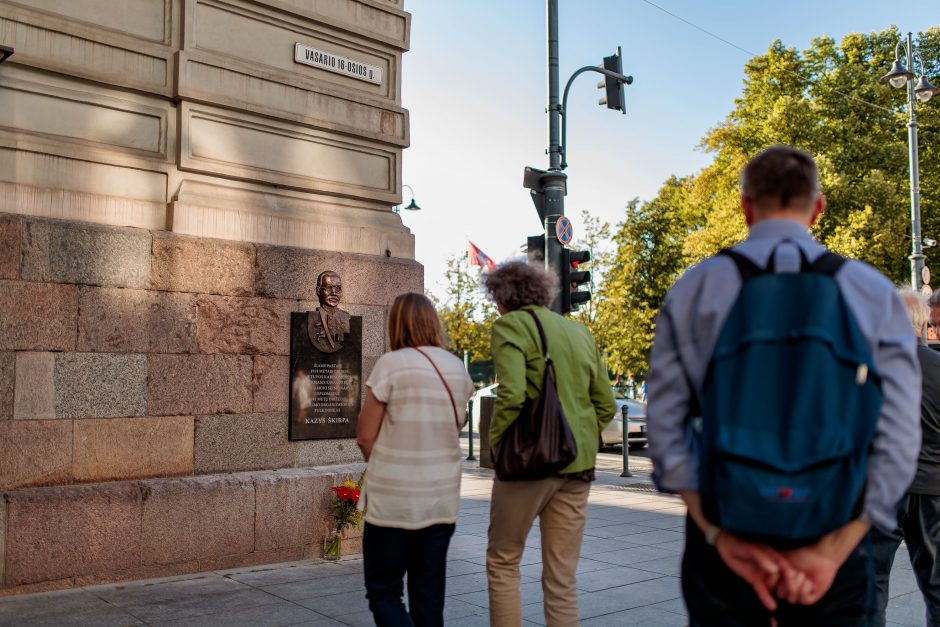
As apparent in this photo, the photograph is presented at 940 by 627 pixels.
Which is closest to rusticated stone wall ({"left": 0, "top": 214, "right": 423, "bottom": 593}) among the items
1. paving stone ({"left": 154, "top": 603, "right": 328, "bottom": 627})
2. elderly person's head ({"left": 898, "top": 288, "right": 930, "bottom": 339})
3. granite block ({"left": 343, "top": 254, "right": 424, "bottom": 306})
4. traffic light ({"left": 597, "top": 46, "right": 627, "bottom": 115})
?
granite block ({"left": 343, "top": 254, "right": 424, "bottom": 306})

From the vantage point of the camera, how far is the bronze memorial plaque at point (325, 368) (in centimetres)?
716

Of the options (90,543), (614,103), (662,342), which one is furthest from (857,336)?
(614,103)

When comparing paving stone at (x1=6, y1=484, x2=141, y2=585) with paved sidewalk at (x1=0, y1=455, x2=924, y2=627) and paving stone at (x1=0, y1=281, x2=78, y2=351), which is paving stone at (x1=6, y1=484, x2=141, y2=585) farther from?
paving stone at (x1=0, y1=281, x2=78, y2=351)

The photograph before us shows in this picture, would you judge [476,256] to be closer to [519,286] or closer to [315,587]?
[315,587]

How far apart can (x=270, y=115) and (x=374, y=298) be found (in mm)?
1735

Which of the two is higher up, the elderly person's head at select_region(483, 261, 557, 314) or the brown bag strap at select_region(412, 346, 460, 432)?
the elderly person's head at select_region(483, 261, 557, 314)

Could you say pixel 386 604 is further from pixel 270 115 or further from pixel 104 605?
pixel 270 115

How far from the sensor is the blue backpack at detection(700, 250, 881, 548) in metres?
1.99

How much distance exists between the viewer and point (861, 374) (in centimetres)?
204

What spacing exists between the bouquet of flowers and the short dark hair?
5.23 meters

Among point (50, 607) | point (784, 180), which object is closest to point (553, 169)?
point (50, 607)

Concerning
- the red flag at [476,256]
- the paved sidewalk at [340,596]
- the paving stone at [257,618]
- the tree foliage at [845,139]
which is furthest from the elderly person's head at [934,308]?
the tree foliage at [845,139]

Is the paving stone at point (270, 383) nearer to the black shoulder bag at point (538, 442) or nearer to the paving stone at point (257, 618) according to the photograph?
the paving stone at point (257, 618)

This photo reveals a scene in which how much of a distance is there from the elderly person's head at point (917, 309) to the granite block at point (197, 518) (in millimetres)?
4561
